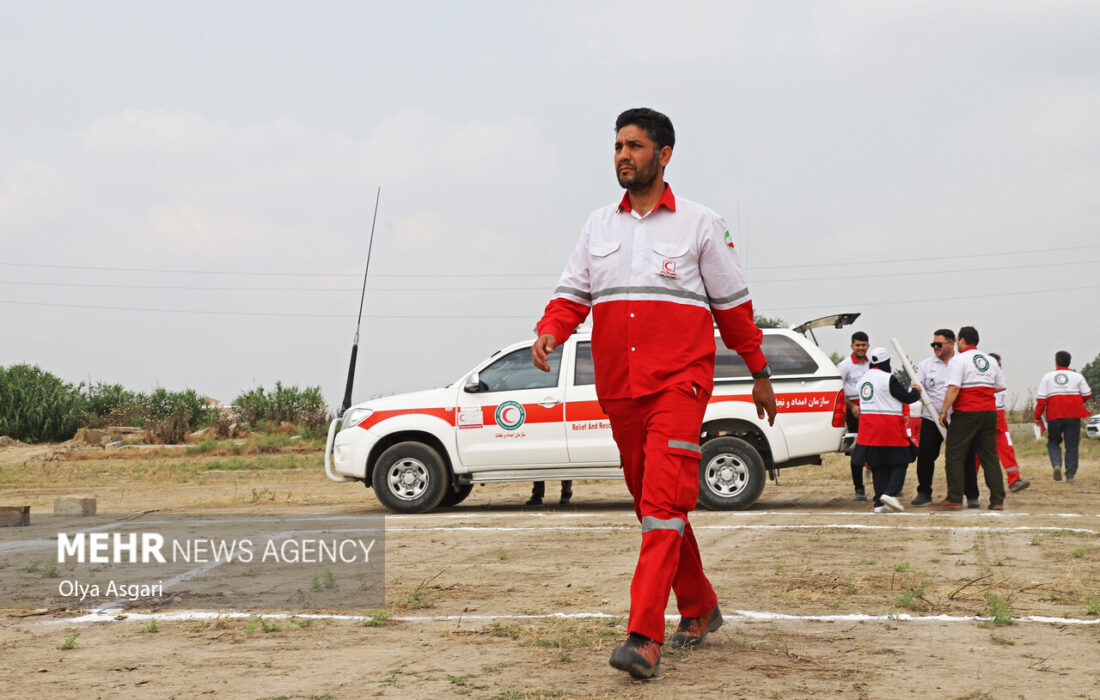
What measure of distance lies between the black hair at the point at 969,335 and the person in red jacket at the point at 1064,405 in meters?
4.71

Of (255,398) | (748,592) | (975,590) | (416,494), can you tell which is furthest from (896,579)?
(255,398)

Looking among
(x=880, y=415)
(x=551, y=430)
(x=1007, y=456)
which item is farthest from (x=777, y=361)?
(x=1007, y=456)

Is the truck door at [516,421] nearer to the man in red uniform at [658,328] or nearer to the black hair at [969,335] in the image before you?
the black hair at [969,335]

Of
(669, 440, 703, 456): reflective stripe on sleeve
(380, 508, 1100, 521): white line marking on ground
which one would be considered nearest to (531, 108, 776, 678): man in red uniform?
(669, 440, 703, 456): reflective stripe on sleeve

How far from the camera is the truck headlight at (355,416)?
41.0 ft

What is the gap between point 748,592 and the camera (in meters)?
6.07

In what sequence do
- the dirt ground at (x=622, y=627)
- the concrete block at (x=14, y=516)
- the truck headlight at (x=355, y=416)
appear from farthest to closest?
the truck headlight at (x=355, y=416), the concrete block at (x=14, y=516), the dirt ground at (x=622, y=627)

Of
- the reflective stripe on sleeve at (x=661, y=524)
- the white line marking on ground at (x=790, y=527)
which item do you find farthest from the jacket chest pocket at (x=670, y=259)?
the white line marking on ground at (x=790, y=527)

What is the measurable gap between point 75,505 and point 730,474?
6982 mm

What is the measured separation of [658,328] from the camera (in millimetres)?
4414

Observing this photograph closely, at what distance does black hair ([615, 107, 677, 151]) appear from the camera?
15.1ft

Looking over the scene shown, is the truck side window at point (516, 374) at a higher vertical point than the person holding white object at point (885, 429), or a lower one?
higher

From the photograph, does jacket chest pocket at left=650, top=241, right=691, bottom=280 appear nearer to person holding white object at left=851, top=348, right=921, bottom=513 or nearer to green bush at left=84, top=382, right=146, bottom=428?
person holding white object at left=851, top=348, right=921, bottom=513

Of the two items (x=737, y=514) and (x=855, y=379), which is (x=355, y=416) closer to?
(x=737, y=514)
